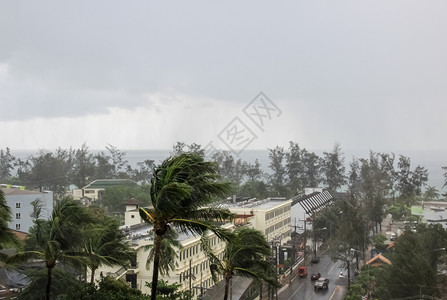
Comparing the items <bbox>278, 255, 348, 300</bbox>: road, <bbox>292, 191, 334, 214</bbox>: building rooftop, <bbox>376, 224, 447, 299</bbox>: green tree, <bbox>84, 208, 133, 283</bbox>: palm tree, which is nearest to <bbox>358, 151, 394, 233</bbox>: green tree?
<bbox>292, 191, 334, 214</bbox>: building rooftop

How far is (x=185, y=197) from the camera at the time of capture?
32.2ft

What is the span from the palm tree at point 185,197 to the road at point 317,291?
89.9ft

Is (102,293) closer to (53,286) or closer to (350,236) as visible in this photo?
(53,286)

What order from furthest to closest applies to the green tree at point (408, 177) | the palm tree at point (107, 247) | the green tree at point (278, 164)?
the green tree at point (278, 164)
the green tree at point (408, 177)
the palm tree at point (107, 247)

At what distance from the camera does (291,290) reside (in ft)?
126

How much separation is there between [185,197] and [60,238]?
4.92 m

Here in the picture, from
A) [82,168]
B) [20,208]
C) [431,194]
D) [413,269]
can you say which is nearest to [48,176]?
[82,168]

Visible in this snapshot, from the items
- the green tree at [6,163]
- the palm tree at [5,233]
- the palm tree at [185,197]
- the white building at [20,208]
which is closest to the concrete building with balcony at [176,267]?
the palm tree at [5,233]

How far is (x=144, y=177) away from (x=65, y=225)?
319ft

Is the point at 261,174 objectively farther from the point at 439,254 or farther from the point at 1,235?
the point at 1,235

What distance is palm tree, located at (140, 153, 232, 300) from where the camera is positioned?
394 inches

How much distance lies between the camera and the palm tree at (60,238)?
12.5 m

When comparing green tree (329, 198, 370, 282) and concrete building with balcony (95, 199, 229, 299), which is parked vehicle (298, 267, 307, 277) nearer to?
green tree (329, 198, 370, 282)

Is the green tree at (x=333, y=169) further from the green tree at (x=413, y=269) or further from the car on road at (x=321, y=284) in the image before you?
the green tree at (x=413, y=269)
